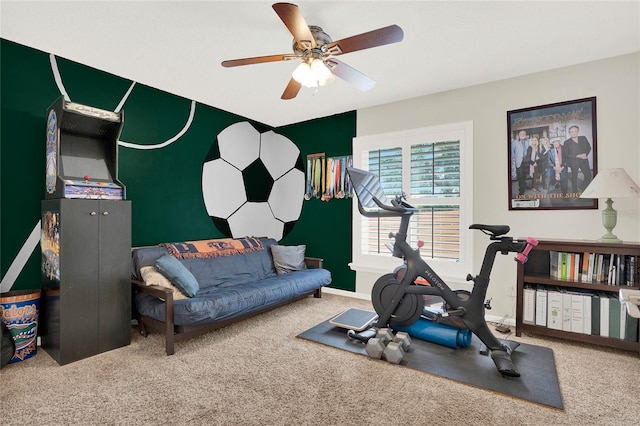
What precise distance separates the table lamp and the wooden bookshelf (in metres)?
0.11

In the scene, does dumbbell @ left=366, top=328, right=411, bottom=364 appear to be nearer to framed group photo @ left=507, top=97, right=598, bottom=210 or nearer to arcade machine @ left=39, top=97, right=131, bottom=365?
framed group photo @ left=507, top=97, right=598, bottom=210

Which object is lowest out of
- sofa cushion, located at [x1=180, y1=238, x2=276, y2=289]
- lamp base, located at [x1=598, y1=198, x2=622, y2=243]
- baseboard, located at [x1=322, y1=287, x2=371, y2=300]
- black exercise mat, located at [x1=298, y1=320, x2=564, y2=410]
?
baseboard, located at [x1=322, y1=287, x2=371, y2=300]

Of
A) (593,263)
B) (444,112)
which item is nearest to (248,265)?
(444,112)

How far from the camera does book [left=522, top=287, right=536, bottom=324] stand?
2.80 meters

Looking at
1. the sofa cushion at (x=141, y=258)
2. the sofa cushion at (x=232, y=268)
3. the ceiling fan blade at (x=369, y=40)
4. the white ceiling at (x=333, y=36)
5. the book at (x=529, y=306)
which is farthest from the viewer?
the sofa cushion at (x=232, y=268)

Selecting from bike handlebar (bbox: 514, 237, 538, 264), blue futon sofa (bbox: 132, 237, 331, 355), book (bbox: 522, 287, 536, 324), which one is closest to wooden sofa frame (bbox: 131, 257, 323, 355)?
blue futon sofa (bbox: 132, 237, 331, 355)

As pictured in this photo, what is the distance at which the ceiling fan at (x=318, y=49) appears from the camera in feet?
5.90

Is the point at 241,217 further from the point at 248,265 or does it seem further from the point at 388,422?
the point at 388,422

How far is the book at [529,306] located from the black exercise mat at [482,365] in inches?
12.5

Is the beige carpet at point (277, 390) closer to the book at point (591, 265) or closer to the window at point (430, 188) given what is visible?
the book at point (591, 265)

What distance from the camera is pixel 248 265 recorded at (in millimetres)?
3750

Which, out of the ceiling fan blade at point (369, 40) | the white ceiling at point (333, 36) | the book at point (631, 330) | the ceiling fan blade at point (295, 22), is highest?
the white ceiling at point (333, 36)

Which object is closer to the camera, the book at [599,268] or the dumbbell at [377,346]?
the dumbbell at [377,346]

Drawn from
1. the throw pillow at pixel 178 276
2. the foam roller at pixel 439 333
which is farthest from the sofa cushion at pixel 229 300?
the foam roller at pixel 439 333
